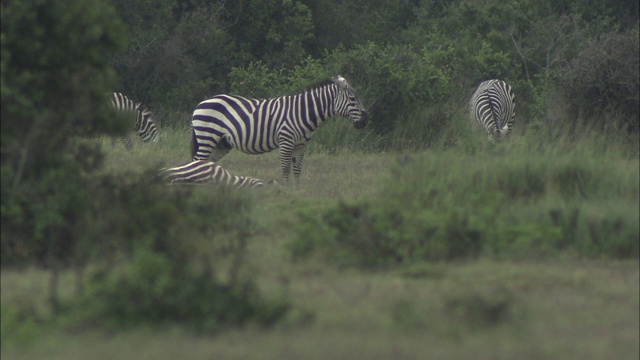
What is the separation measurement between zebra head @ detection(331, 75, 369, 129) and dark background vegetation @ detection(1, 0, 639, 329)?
138 cm

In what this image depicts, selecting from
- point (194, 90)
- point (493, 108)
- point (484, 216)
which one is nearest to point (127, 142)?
point (493, 108)

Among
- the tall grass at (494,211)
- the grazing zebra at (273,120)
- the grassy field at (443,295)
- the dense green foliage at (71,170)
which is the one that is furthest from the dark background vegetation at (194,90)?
the grazing zebra at (273,120)

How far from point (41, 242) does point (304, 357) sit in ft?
12.2

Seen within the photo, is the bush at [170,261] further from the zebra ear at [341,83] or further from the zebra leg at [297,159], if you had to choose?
the zebra ear at [341,83]

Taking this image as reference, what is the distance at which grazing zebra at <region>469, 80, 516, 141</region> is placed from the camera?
17766 mm

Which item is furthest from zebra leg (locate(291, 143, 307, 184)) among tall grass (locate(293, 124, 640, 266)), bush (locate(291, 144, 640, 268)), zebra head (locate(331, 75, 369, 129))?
bush (locate(291, 144, 640, 268))

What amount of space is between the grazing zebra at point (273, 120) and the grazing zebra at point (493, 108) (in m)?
3.78

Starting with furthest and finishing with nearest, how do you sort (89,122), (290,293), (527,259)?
(89,122) < (527,259) < (290,293)

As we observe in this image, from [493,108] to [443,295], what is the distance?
11778 mm

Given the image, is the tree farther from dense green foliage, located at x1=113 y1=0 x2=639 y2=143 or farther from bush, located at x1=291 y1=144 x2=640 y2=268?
dense green foliage, located at x1=113 y1=0 x2=639 y2=143

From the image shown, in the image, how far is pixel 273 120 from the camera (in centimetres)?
1447

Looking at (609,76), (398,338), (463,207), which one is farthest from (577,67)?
(398,338)

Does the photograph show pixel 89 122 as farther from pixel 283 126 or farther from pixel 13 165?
pixel 283 126

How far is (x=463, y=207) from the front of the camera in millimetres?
9250
